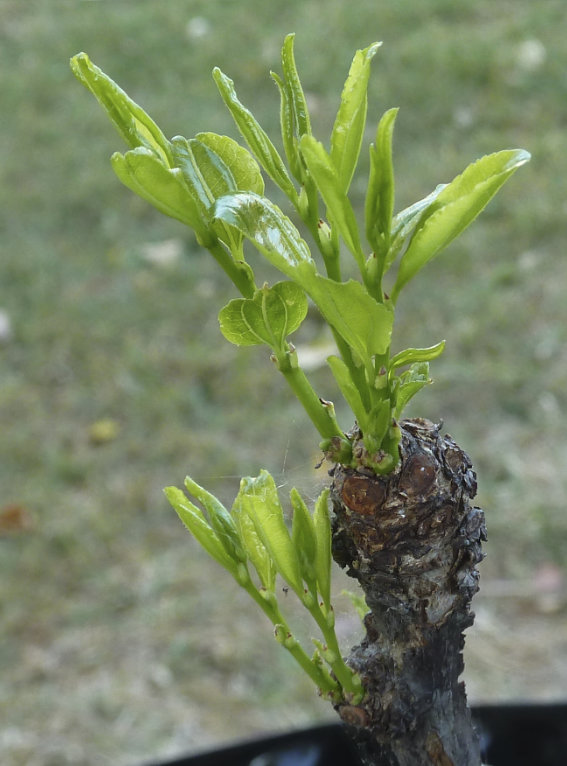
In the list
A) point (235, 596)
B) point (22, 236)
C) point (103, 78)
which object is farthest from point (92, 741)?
point (22, 236)

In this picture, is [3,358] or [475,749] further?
[3,358]

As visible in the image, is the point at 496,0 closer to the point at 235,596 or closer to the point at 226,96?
the point at 235,596

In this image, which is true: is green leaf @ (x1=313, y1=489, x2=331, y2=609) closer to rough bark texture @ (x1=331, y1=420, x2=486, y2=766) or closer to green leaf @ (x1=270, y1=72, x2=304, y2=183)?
rough bark texture @ (x1=331, y1=420, x2=486, y2=766)

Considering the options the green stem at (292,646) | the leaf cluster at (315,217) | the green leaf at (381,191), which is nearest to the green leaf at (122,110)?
the leaf cluster at (315,217)

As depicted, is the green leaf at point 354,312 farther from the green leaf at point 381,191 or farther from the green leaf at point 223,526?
the green leaf at point 223,526

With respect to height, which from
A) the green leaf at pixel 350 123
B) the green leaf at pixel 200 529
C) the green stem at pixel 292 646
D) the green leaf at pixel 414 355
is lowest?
the green stem at pixel 292 646
